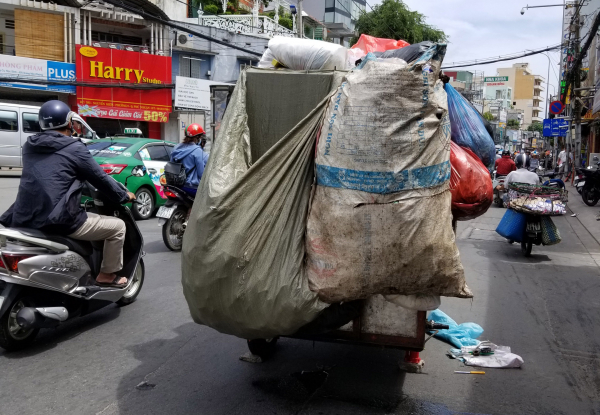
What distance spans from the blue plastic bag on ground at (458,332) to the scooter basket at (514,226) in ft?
13.9

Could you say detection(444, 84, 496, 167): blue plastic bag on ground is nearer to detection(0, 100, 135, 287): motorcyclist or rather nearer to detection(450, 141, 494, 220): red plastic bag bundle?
detection(450, 141, 494, 220): red plastic bag bundle

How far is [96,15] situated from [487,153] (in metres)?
26.1

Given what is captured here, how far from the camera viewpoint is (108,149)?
34.0 ft

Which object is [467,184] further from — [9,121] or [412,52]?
[9,121]

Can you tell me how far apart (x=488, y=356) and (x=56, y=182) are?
11.4 feet

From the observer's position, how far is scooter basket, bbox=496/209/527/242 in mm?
8531

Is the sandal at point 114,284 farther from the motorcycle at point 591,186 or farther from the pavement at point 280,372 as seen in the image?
the motorcycle at point 591,186

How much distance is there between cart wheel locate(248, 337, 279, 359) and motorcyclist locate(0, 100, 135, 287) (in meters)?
1.60

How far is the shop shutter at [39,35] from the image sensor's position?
2358cm

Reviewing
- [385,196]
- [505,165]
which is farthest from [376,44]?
[505,165]

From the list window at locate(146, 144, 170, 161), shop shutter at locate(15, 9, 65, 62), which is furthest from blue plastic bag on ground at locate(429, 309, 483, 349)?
shop shutter at locate(15, 9, 65, 62)

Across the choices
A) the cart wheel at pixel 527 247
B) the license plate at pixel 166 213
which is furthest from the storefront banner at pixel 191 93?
the cart wheel at pixel 527 247

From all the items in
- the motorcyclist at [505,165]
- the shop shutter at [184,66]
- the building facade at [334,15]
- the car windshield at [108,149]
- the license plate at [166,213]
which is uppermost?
the building facade at [334,15]

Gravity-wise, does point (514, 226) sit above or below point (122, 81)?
below
